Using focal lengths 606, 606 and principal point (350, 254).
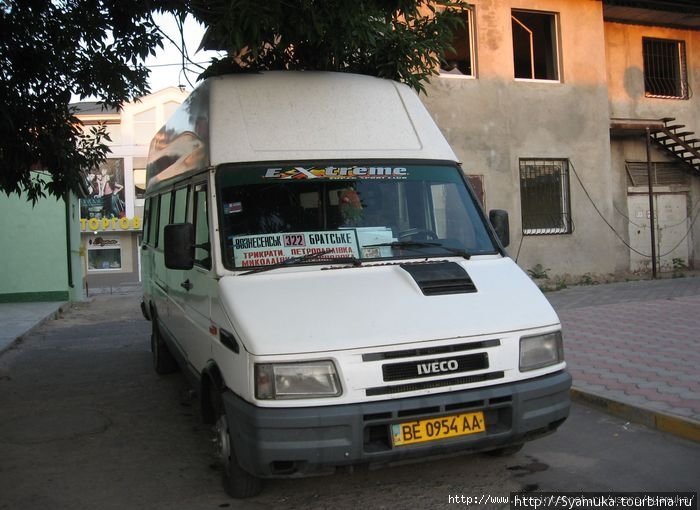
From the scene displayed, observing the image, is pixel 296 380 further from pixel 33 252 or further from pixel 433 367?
pixel 33 252

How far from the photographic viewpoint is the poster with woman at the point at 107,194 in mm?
33188

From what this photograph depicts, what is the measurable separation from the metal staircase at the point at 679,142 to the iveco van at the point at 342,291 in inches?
498

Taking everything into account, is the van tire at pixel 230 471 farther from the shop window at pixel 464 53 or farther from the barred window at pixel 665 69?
the barred window at pixel 665 69

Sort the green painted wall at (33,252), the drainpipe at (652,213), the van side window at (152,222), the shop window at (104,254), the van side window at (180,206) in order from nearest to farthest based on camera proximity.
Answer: the van side window at (180,206) < the van side window at (152,222) < the drainpipe at (652,213) < the green painted wall at (33,252) < the shop window at (104,254)

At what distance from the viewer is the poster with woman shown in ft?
109

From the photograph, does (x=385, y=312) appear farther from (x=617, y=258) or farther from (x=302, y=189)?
(x=617, y=258)

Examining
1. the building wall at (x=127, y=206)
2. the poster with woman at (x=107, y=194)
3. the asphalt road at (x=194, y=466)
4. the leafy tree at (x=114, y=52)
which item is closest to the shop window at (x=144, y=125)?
the building wall at (x=127, y=206)

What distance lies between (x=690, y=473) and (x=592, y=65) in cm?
1255

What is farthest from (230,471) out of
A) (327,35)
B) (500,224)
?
(327,35)

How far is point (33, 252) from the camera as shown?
16438 millimetres

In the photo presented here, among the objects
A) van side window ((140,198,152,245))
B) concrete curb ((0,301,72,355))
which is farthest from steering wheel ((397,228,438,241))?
concrete curb ((0,301,72,355))

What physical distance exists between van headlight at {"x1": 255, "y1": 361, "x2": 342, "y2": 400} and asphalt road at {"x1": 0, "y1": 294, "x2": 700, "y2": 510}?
86cm

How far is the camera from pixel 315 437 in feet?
10.4

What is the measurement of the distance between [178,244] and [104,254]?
3273 centimetres
